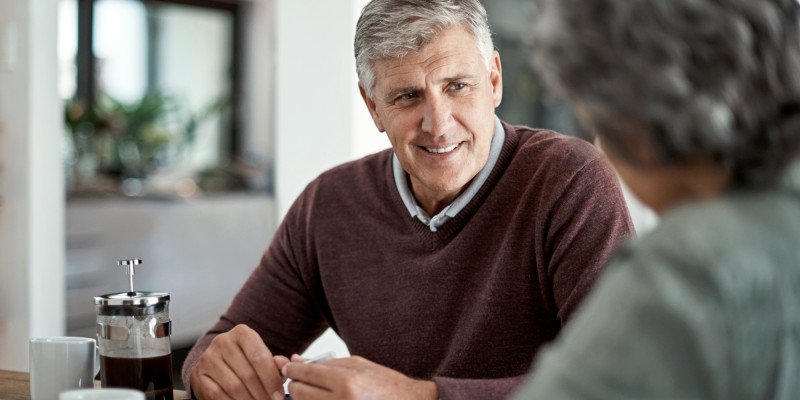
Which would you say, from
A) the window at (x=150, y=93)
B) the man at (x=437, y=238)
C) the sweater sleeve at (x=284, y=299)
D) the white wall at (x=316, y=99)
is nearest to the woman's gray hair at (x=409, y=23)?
the man at (x=437, y=238)

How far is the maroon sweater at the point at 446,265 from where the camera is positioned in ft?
5.01

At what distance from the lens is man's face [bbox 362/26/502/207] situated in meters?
1.62

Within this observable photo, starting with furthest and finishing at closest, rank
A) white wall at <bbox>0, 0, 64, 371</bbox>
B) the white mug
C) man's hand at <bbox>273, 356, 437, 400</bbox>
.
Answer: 1. white wall at <bbox>0, 0, 64, 371</bbox>
2. the white mug
3. man's hand at <bbox>273, 356, 437, 400</bbox>

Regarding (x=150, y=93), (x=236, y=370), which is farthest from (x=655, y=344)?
(x=150, y=93)

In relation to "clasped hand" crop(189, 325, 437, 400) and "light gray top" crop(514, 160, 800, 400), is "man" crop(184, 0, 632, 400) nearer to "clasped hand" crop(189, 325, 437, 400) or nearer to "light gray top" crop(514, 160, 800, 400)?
"clasped hand" crop(189, 325, 437, 400)

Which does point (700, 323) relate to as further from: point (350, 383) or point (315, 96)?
point (315, 96)

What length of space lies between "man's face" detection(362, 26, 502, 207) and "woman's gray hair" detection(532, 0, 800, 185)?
2.75 feet

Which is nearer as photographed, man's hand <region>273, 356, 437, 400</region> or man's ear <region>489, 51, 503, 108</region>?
man's hand <region>273, 356, 437, 400</region>

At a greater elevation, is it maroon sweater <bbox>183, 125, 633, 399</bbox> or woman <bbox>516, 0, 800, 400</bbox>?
woman <bbox>516, 0, 800, 400</bbox>

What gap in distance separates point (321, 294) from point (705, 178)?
1.18 meters

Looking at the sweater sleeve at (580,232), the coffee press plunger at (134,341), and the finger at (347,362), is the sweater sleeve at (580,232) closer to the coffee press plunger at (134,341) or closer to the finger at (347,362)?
the finger at (347,362)

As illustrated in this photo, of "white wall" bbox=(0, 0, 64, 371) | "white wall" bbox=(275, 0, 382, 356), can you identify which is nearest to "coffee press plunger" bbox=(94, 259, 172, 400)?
"white wall" bbox=(275, 0, 382, 356)

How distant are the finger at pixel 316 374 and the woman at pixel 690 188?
0.53 meters

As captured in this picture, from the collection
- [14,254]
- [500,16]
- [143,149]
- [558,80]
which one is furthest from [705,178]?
[500,16]
